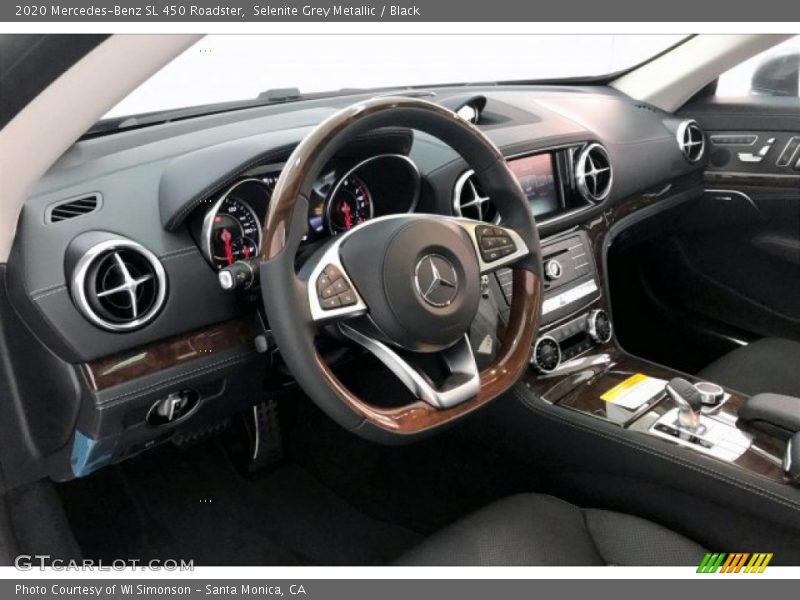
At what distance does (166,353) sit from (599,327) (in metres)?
1.06

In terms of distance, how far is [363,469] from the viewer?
192cm

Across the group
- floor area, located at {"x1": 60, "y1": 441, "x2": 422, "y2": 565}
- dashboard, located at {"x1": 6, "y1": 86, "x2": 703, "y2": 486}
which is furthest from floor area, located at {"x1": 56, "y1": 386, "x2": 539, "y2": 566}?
dashboard, located at {"x1": 6, "y1": 86, "x2": 703, "y2": 486}

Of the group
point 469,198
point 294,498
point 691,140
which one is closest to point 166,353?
point 469,198

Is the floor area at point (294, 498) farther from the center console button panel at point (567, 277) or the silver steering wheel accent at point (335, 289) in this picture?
the silver steering wheel accent at point (335, 289)

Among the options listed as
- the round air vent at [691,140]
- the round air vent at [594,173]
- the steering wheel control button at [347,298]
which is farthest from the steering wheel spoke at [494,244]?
the round air vent at [691,140]

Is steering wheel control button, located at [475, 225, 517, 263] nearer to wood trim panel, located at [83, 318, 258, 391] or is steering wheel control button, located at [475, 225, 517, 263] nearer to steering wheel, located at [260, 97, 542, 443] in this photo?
steering wheel, located at [260, 97, 542, 443]

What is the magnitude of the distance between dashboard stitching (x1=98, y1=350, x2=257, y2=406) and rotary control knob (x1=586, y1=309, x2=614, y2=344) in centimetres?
86

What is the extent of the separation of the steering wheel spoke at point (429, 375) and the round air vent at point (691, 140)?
53.5 inches

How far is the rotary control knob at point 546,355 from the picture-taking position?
165cm

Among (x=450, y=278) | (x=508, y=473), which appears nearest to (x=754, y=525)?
(x=508, y=473)

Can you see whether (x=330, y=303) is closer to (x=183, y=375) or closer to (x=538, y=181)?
(x=183, y=375)

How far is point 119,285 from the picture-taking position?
1.16 m

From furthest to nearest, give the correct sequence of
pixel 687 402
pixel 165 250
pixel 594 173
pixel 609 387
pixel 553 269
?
pixel 594 173
pixel 553 269
pixel 609 387
pixel 687 402
pixel 165 250

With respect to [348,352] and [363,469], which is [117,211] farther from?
[363,469]
